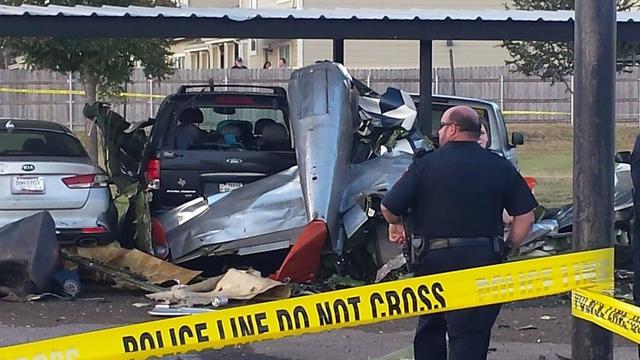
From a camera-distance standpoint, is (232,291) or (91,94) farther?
(91,94)

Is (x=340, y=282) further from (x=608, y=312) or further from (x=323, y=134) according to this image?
(x=608, y=312)

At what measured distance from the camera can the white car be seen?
10656 mm

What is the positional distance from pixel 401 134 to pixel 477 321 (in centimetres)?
486

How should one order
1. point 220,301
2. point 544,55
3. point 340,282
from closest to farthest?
point 220,301, point 340,282, point 544,55

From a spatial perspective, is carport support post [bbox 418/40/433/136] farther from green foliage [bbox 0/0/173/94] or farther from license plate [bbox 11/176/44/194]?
green foliage [bbox 0/0/173/94]

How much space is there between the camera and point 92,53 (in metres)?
18.2

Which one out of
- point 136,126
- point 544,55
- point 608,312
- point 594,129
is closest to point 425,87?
point 136,126

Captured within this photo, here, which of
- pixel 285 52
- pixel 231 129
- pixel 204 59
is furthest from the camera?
pixel 204 59

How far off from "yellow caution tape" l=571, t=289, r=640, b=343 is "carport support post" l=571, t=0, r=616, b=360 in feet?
0.57

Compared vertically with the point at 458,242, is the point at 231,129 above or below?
above

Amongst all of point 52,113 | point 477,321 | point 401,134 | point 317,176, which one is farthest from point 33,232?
point 52,113

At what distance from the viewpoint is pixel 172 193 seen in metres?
11.4

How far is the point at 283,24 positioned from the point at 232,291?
2.91 metres

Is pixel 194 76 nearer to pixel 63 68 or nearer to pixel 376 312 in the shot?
pixel 63 68
